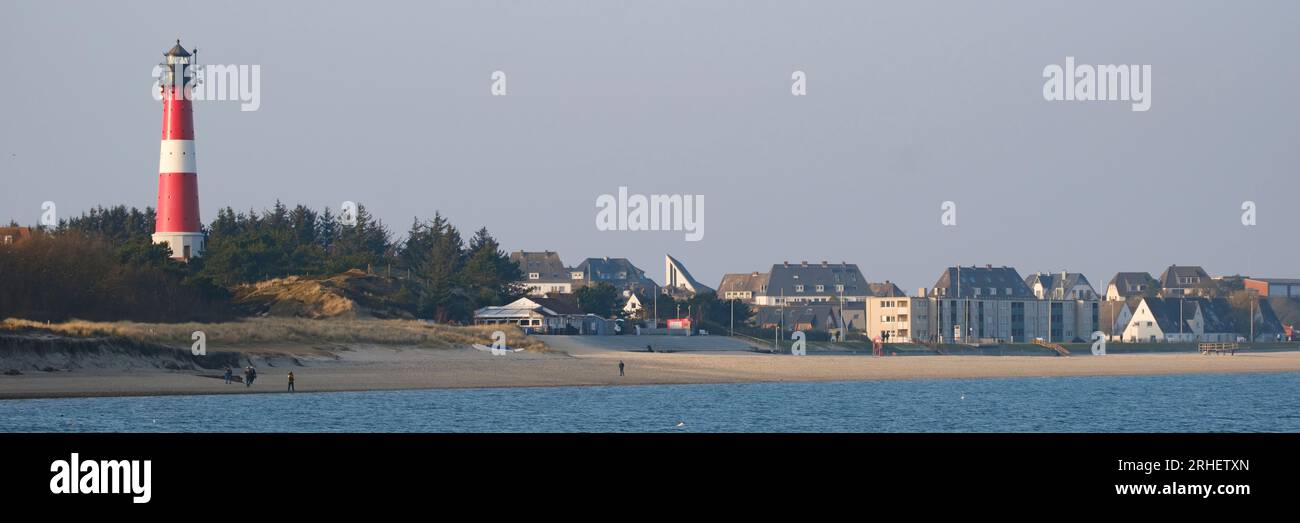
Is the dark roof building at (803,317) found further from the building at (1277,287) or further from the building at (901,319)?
the building at (1277,287)

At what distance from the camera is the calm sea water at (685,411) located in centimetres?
4122

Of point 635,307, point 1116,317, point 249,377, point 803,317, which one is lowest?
point 249,377

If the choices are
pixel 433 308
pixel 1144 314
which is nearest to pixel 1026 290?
pixel 1144 314

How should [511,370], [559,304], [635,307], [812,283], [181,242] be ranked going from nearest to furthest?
[511,370]
[181,242]
[559,304]
[635,307]
[812,283]

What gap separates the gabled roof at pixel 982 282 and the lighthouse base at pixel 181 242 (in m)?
82.9

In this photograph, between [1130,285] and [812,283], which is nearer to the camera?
[812,283]

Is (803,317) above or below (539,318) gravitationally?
below

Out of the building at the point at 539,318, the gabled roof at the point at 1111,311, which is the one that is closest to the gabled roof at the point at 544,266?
the gabled roof at the point at 1111,311

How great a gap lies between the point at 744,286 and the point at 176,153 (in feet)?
345

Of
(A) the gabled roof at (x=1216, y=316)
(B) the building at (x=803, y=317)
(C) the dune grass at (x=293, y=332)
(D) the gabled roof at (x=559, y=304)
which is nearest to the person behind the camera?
(C) the dune grass at (x=293, y=332)

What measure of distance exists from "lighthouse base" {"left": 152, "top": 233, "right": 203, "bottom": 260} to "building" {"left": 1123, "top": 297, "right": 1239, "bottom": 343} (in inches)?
3864

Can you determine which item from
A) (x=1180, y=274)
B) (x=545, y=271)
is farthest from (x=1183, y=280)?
(x=545, y=271)

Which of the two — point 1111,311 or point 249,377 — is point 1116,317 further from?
point 249,377

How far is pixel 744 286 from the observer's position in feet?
589
